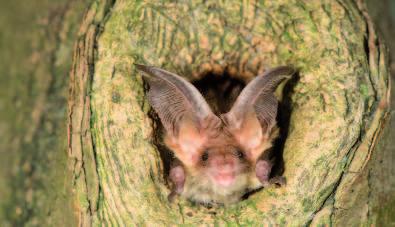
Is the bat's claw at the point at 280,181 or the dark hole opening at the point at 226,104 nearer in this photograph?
the bat's claw at the point at 280,181

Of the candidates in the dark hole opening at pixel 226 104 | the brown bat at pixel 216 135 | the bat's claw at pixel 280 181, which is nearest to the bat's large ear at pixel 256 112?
the brown bat at pixel 216 135

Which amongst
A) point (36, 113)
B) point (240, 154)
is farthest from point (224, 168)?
point (36, 113)

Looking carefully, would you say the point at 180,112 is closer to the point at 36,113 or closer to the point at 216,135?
the point at 216,135

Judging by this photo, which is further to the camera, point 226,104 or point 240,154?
point 226,104

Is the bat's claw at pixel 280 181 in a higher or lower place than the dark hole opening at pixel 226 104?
lower

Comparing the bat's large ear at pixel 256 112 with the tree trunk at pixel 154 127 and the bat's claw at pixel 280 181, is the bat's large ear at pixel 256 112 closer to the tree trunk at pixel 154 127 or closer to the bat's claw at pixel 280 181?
the tree trunk at pixel 154 127

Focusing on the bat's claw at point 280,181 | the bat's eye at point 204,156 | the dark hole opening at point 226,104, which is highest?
the dark hole opening at point 226,104
